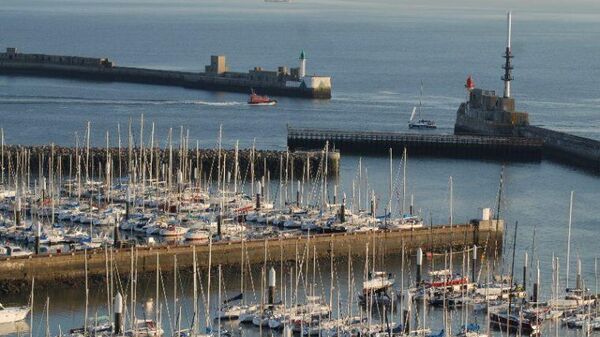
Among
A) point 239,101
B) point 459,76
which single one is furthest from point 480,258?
point 459,76

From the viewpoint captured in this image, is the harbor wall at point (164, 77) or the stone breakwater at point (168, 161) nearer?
the stone breakwater at point (168, 161)

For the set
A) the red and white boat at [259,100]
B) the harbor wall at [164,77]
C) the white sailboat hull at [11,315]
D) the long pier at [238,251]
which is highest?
the harbor wall at [164,77]

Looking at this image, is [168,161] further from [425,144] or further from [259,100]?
[259,100]

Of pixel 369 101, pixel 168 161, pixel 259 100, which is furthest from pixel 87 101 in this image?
pixel 168 161

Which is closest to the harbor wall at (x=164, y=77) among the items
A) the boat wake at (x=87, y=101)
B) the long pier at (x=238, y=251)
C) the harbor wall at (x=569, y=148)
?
the boat wake at (x=87, y=101)

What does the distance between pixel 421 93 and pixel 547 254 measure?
58.8m

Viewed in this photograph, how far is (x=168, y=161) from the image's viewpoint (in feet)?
215

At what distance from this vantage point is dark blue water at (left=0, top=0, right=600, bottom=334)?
63406mm

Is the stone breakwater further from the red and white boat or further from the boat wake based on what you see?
the boat wake

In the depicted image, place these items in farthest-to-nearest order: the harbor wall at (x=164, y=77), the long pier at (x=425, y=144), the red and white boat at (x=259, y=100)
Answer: the harbor wall at (x=164, y=77)
the red and white boat at (x=259, y=100)
the long pier at (x=425, y=144)

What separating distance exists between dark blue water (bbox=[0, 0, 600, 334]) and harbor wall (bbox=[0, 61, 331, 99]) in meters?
1.03

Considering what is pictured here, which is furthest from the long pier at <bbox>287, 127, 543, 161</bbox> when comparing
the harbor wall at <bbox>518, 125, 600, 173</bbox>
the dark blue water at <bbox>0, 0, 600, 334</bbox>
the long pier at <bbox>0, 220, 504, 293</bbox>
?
the long pier at <bbox>0, 220, 504, 293</bbox>

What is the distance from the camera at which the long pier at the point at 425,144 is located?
7712 centimetres

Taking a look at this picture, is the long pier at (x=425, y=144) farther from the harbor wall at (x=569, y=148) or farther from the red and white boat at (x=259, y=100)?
the red and white boat at (x=259, y=100)
